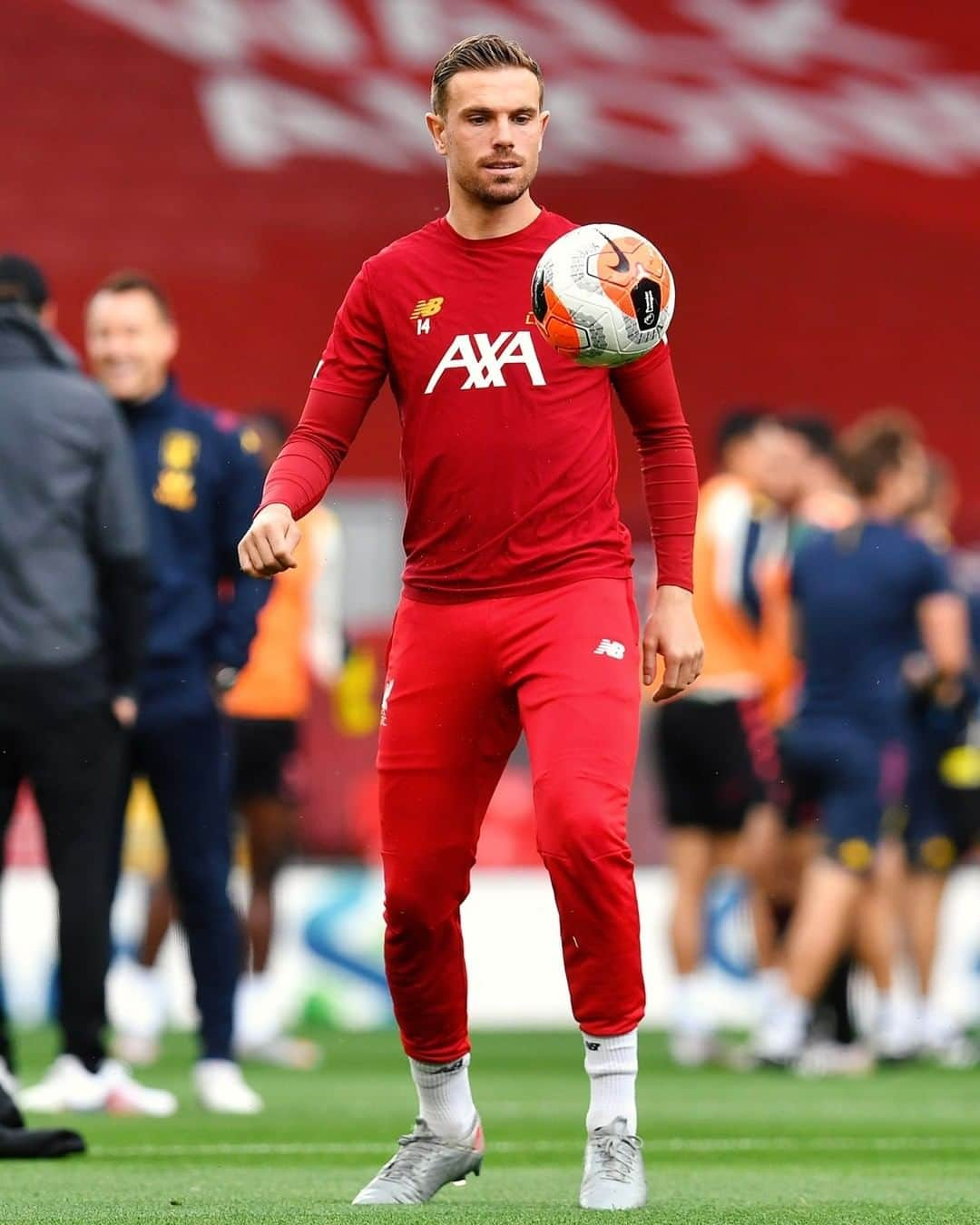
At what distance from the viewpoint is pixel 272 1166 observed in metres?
6.00

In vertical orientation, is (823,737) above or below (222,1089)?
above

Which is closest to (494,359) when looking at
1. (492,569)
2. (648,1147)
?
(492,569)

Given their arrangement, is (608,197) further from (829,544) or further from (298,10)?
(829,544)

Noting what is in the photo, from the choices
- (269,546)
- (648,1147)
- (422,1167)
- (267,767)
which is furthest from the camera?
(267,767)

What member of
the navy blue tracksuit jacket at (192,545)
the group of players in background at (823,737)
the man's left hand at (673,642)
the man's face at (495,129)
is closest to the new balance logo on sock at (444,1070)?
the man's left hand at (673,642)

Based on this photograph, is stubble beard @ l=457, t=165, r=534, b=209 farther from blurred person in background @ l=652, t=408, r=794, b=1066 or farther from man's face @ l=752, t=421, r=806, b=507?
man's face @ l=752, t=421, r=806, b=507

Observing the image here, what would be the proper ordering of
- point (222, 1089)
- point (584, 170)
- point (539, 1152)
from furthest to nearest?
1. point (584, 170)
2. point (222, 1089)
3. point (539, 1152)

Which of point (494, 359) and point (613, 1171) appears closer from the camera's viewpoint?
point (613, 1171)

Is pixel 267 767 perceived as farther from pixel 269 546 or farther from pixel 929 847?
pixel 269 546

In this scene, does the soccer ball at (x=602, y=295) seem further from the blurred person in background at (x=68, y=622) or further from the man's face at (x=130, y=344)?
the man's face at (x=130, y=344)

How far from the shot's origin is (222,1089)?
7.57 m

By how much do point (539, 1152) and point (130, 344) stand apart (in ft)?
8.85

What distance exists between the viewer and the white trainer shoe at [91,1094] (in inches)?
285

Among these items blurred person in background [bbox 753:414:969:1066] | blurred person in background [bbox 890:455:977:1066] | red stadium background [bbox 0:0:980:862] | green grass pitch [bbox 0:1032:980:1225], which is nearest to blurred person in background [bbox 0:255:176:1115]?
green grass pitch [bbox 0:1032:980:1225]
